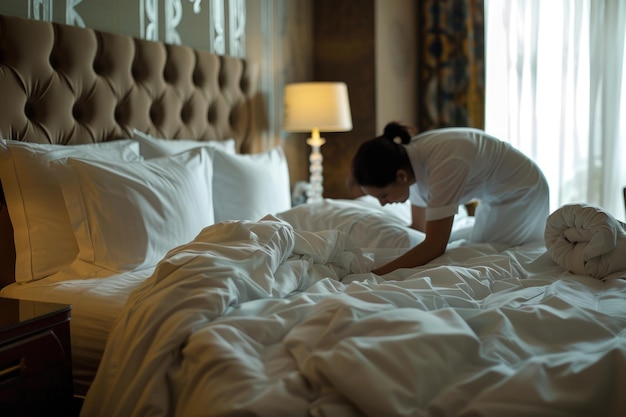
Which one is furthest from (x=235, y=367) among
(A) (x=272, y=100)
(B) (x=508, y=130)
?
(B) (x=508, y=130)

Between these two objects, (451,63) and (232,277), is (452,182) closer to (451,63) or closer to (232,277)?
(232,277)

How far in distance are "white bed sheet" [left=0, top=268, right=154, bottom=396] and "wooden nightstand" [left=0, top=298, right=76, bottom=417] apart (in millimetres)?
143

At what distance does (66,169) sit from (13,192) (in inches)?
7.3

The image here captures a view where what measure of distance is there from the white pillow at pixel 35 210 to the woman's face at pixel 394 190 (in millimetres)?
1102

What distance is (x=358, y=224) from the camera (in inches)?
104

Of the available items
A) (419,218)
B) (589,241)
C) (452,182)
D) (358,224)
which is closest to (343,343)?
(589,241)

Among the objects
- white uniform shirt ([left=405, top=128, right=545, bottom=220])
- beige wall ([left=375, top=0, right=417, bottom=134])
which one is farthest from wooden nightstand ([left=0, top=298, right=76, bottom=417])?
beige wall ([left=375, top=0, right=417, bottom=134])

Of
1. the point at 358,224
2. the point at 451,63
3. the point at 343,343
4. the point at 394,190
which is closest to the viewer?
the point at 343,343

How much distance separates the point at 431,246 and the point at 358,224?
38cm

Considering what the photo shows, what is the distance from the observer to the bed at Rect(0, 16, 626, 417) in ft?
3.97

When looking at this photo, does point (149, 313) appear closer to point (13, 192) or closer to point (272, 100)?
point (13, 192)

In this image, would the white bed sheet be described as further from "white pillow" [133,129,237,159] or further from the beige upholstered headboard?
"white pillow" [133,129,237,159]

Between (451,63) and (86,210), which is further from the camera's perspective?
(451,63)

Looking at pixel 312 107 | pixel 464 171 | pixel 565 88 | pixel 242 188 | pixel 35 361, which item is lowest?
pixel 35 361
